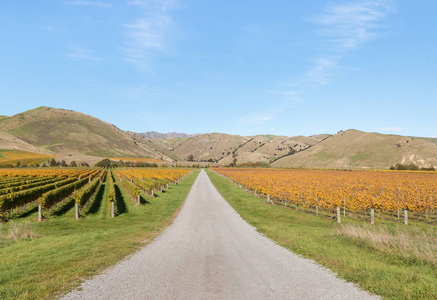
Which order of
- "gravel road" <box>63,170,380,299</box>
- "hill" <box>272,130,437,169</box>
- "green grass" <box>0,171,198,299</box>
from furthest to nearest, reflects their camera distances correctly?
1. "hill" <box>272,130,437,169</box>
2. "green grass" <box>0,171,198,299</box>
3. "gravel road" <box>63,170,380,299</box>

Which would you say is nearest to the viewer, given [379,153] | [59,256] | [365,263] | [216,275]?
[216,275]

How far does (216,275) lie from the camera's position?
349 inches

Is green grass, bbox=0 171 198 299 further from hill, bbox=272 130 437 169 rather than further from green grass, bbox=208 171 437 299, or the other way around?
hill, bbox=272 130 437 169

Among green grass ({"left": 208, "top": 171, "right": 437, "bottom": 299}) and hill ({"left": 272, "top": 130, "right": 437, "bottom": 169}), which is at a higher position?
hill ({"left": 272, "top": 130, "right": 437, "bottom": 169})

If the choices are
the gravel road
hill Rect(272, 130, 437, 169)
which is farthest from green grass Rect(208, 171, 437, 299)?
hill Rect(272, 130, 437, 169)

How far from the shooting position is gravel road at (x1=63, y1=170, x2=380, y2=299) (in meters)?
7.35

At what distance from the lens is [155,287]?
7.80 meters

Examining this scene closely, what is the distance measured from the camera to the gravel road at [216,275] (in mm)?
7348

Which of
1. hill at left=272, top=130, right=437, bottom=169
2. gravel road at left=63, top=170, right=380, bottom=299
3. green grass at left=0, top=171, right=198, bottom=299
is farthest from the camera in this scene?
hill at left=272, top=130, right=437, bottom=169

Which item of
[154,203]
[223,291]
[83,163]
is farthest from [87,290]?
[83,163]

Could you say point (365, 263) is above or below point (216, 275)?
below

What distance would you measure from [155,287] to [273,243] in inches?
298

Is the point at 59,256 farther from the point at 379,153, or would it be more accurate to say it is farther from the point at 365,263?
the point at 379,153

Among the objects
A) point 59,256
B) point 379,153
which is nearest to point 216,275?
point 59,256
